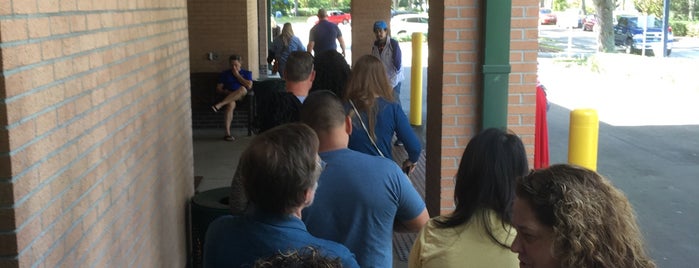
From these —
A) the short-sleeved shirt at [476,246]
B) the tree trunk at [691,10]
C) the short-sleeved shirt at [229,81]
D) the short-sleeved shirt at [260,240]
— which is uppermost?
the tree trunk at [691,10]

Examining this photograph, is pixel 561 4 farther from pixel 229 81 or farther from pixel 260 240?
pixel 260 240

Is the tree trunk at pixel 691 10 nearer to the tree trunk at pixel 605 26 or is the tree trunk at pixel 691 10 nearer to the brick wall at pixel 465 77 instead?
the tree trunk at pixel 605 26

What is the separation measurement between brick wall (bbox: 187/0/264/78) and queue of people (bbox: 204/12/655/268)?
9.34 metres

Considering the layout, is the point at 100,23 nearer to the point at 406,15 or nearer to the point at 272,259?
the point at 272,259

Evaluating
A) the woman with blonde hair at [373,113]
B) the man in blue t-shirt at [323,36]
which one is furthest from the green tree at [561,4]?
the woman with blonde hair at [373,113]

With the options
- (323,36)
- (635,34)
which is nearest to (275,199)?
(323,36)

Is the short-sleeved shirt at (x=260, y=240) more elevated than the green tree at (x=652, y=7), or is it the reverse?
the green tree at (x=652, y=7)

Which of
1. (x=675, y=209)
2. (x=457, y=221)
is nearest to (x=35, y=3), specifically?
(x=457, y=221)

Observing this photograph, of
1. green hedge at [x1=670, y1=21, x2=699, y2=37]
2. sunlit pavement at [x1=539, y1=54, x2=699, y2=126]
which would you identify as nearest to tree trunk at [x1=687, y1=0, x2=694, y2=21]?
green hedge at [x1=670, y1=21, x2=699, y2=37]

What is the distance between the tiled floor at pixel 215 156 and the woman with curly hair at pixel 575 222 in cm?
701

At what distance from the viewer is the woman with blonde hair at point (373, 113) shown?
5.03 m

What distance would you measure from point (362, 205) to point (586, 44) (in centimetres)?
4372

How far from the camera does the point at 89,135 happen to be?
10.8ft

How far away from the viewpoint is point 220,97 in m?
12.3
